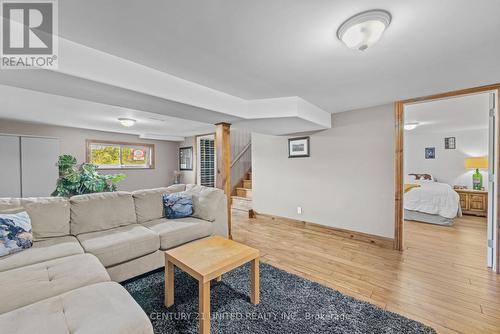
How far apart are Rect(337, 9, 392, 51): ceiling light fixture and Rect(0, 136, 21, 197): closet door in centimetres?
551

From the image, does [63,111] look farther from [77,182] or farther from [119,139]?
[119,139]

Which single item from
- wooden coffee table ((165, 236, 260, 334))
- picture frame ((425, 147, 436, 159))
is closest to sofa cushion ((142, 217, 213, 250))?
wooden coffee table ((165, 236, 260, 334))

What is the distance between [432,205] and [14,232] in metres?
6.13

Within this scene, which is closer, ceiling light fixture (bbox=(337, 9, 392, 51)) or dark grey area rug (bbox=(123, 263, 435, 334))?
ceiling light fixture (bbox=(337, 9, 392, 51))

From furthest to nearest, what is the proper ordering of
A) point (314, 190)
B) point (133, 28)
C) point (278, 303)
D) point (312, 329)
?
point (314, 190), point (278, 303), point (312, 329), point (133, 28)

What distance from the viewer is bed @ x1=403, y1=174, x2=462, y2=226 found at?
4.15 meters

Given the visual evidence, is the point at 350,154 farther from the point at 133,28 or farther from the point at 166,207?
the point at 133,28

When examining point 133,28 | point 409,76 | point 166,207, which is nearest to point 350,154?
point 409,76

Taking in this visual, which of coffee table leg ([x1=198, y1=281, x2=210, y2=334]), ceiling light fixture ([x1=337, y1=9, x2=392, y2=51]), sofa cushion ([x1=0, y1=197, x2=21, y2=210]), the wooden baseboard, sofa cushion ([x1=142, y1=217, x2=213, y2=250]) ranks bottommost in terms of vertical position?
the wooden baseboard

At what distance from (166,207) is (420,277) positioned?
3.06 meters

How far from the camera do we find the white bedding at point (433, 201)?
4148 millimetres

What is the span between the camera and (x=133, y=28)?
145 centimetres

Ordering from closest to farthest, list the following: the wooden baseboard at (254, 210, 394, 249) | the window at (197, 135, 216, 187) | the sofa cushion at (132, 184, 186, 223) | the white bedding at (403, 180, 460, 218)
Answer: the sofa cushion at (132, 184, 186, 223) < the wooden baseboard at (254, 210, 394, 249) < the white bedding at (403, 180, 460, 218) < the window at (197, 135, 216, 187)

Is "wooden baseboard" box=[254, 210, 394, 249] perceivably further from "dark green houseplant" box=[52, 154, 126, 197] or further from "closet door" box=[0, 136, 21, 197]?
"closet door" box=[0, 136, 21, 197]
